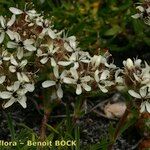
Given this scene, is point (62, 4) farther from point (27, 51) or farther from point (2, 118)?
point (27, 51)

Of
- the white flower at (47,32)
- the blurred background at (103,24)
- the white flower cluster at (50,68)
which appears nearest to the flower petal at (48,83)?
the white flower cluster at (50,68)

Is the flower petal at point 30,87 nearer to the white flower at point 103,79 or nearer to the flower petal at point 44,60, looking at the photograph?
the flower petal at point 44,60

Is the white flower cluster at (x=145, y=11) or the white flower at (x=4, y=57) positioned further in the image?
the white flower cluster at (x=145, y=11)

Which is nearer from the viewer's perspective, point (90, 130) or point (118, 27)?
point (90, 130)

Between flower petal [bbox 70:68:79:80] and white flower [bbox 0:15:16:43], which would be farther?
white flower [bbox 0:15:16:43]

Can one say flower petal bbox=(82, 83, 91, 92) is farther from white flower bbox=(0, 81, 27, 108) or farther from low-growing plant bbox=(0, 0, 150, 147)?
white flower bbox=(0, 81, 27, 108)

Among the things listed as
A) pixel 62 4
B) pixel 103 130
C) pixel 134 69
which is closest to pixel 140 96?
pixel 134 69

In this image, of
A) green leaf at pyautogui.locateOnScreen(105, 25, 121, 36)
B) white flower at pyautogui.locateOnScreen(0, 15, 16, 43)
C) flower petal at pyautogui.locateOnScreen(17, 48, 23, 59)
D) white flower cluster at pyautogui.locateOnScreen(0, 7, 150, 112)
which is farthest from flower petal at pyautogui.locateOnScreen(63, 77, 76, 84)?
green leaf at pyautogui.locateOnScreen(105, 25, 121, 36)

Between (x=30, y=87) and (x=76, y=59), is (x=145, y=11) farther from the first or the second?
(x=30, y=87)
